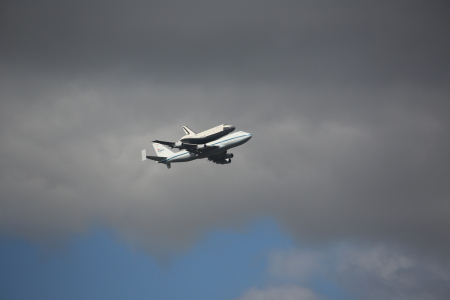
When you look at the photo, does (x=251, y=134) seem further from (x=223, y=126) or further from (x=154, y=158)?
(x=154, y=158)

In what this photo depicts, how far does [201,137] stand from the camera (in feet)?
598

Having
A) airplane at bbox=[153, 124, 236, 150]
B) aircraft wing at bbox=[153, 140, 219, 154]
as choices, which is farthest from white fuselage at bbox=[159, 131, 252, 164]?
airplane at bbox=[153, 124, 236, 150]

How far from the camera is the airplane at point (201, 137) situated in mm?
178875

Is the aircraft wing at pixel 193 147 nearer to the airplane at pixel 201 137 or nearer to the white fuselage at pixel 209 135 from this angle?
the airplane at pixel 201 137

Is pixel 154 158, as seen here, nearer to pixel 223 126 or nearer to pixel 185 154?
pixel 185 154

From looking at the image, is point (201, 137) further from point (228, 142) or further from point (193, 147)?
point (228, 142)

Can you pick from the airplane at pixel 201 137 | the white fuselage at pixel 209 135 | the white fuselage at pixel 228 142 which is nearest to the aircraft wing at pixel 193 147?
the airplane at pixel 201 137

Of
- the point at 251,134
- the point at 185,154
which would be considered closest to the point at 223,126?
the point at 251,134

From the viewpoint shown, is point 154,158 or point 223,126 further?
point 154,158

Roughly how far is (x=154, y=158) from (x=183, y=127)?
44.6ft

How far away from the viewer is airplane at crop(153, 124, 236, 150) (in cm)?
17888

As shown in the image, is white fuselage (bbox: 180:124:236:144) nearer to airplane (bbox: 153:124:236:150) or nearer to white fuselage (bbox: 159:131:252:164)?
airplane (bbox: 153:124:236:150)

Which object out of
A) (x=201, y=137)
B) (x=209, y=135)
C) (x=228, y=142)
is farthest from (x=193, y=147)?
(x=228, y=142)

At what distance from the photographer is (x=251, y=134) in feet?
607
